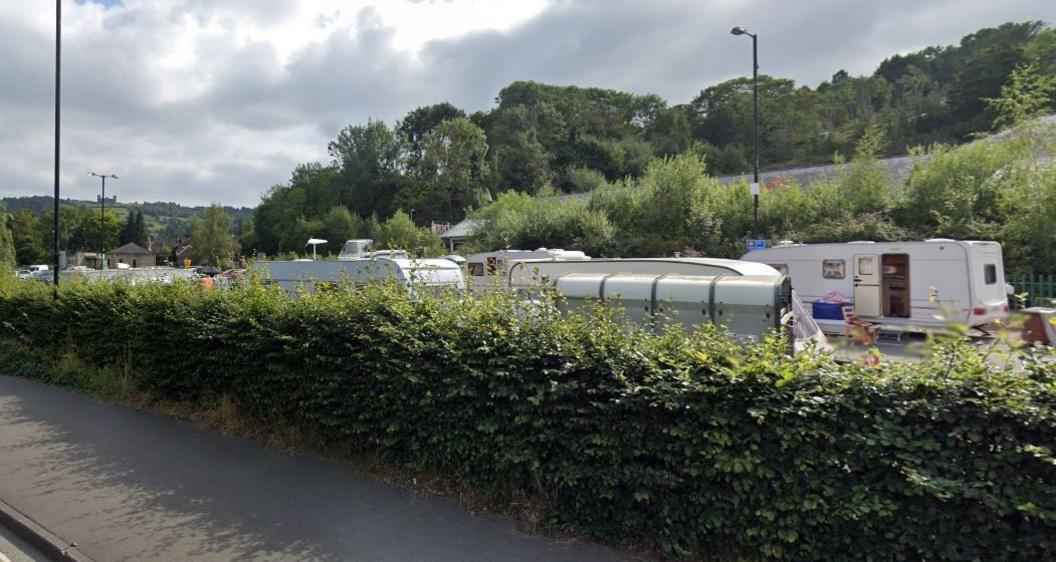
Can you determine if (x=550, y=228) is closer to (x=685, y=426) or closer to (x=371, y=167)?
(x=685, y=426)

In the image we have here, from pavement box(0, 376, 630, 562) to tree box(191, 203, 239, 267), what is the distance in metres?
66.5

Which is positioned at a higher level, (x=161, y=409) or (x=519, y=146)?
(x=519, y=146)

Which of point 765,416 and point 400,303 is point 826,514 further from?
point 400,303

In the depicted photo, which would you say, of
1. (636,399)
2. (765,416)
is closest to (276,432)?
(636,399)

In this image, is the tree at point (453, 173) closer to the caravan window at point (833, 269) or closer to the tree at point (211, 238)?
the tree at point (211, 238)

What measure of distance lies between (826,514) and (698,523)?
730 millimetres

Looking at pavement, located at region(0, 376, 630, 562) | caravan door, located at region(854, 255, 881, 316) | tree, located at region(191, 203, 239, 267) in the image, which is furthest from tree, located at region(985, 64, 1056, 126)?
tree, located at region(191, 203, 239, 267)

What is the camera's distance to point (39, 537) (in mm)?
4512

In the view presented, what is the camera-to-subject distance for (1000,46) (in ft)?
201

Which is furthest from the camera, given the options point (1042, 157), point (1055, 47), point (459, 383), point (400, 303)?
point (1055, 47)

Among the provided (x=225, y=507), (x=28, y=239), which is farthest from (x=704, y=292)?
(x=28, y=239)

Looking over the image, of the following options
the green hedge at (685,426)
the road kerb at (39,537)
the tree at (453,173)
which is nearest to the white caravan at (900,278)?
the green hedge at (685,426)

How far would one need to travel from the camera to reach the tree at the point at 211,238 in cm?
6822

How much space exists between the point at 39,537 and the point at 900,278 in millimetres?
17613
